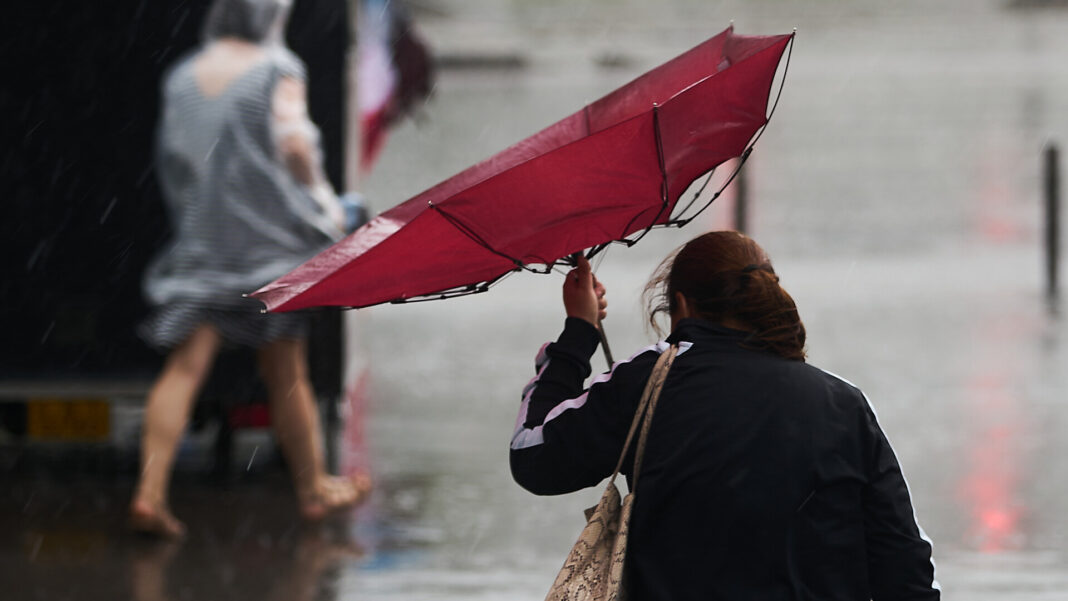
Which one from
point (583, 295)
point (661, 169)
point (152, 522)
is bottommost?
point (152, 522)

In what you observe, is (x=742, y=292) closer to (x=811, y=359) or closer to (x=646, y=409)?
(x=646, y=409)

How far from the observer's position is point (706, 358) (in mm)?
2779

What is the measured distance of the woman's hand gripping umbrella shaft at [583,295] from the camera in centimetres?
309

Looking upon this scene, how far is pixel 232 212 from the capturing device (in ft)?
22.0

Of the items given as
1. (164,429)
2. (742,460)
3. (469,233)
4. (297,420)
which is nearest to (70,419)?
(164,429)

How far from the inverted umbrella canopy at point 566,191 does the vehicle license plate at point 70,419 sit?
15.0 feet

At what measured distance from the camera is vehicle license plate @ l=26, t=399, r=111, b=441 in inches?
290

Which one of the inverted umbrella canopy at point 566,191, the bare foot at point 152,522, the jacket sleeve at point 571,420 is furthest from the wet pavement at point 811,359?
the inverted umbrella canopy at point 566,191

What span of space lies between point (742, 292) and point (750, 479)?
36 centimetres

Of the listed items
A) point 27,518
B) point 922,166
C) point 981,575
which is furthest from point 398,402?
point 922,166

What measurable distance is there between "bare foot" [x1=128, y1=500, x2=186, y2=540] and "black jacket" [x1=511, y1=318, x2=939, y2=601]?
153 inches

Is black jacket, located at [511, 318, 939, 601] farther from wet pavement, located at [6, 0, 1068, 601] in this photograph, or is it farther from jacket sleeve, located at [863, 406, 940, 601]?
wet pavement, located at [6, 0, 1068, 601]

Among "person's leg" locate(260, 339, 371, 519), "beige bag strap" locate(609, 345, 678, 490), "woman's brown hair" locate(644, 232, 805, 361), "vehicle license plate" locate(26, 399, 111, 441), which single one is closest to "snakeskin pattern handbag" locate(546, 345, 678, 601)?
"beige bag strap" locate(609, 345, 678, 490)

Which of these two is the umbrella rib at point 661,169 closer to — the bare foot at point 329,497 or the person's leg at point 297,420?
the person's leg at point 297,420
